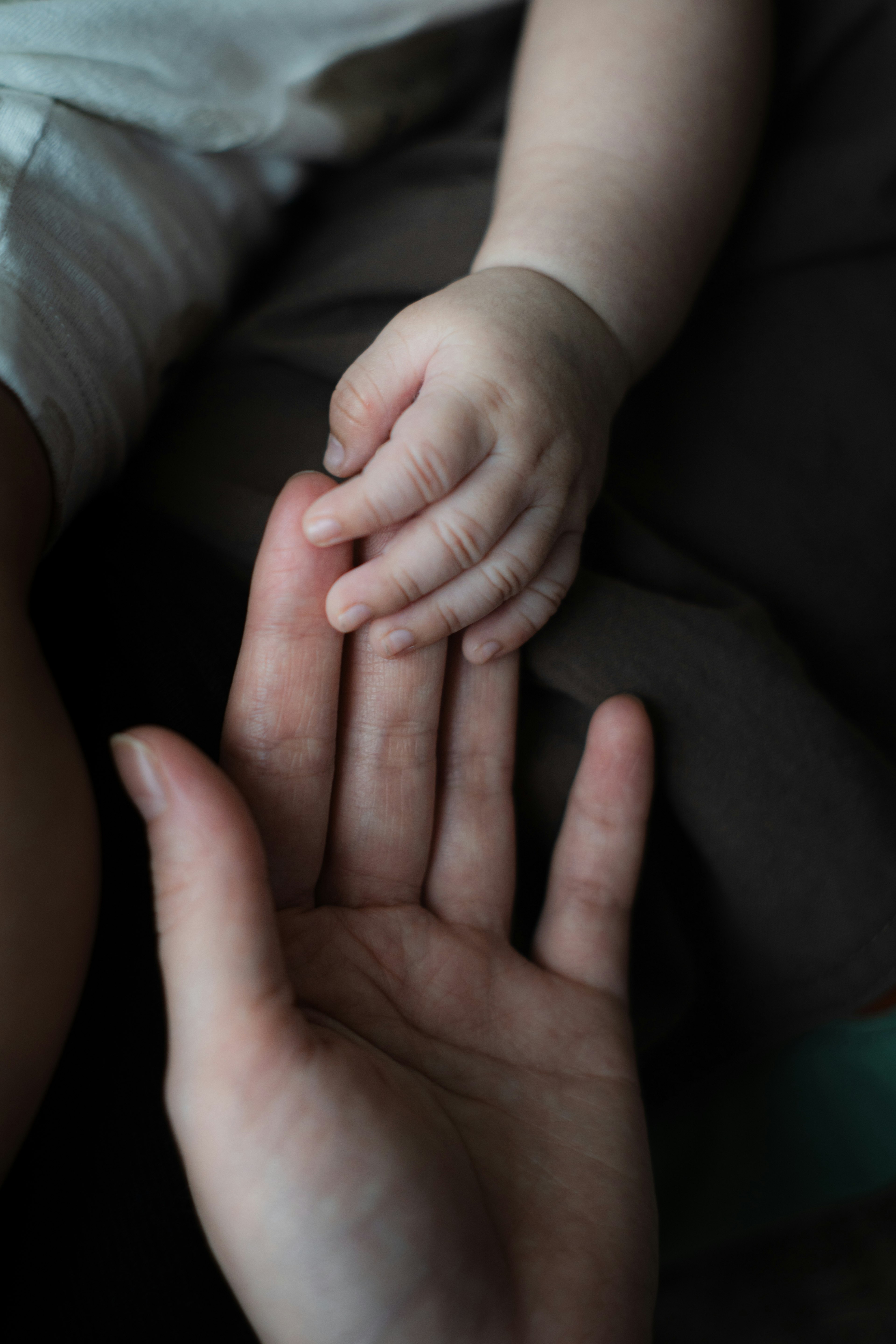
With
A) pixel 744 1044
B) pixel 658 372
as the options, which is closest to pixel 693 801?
pixel 744 1044

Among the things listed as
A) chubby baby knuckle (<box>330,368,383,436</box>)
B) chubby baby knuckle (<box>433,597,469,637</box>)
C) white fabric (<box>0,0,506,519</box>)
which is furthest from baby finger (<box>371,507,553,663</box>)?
white fabric (<box>0,0,506,519</box>)

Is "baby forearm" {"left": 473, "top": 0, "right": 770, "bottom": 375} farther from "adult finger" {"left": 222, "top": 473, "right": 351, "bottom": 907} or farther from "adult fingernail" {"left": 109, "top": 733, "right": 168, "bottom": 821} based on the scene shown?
"adult fingernail" {"left": 109, "top": 733, "right": 168, "bottom": 821}

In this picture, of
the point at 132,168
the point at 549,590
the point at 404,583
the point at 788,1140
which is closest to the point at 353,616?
the point at 404,583

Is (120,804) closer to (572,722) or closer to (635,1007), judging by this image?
(572,722)

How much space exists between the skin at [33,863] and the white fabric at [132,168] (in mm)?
112

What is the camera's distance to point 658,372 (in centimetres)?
72

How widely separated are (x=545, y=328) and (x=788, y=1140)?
75cm

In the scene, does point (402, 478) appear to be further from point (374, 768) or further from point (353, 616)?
point (374, 768)

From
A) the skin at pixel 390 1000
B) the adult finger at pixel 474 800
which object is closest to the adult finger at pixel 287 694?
the skin at pixel 390 1000

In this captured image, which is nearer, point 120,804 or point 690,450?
point 120,804

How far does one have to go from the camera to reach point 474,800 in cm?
61

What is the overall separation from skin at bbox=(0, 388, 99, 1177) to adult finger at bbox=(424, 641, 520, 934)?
9.4 inches

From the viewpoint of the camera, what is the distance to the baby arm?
494mm

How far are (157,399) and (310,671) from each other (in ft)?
1.01
